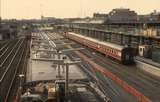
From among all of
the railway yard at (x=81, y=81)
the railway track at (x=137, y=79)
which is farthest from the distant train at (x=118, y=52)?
the railway yard at (x=81, y=81)

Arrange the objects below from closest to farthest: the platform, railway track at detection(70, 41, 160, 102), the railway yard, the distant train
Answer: the railway yard → railway track at detection(70, 41, 160, 102) → the platform → the distant train

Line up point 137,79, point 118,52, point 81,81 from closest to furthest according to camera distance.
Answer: point 81,81, point 137,79, point 118,52

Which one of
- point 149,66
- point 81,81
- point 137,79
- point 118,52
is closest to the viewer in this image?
point 81,81

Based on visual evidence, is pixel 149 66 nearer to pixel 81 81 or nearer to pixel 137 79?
pixel 137 79

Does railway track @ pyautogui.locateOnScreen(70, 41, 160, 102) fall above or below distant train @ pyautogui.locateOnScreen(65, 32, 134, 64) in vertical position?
below

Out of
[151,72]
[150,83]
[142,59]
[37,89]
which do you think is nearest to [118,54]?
[142,59]

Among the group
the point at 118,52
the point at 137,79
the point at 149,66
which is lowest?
the point at 137,79

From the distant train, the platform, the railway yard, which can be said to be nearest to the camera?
the railway yard

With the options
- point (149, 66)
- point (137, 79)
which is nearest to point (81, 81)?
point (137, 79)

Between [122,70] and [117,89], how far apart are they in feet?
47.9

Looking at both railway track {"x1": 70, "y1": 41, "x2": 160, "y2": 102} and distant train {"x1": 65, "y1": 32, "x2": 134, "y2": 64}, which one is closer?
railway track {"x1": 70, "y1": 41, "x2": 160, "y2": 102}

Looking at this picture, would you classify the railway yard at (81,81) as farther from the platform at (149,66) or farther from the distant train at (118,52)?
the distant train at (118,52)

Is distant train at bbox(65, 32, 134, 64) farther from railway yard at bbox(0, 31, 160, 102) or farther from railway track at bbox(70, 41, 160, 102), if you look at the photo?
railway yard at bbox(0, 31, 160, 102)

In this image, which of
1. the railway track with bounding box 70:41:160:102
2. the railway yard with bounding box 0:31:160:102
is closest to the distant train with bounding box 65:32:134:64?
the railway track with bounding box 70:41:160:102
